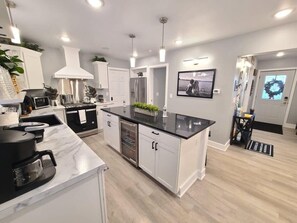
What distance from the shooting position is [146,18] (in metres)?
2.02

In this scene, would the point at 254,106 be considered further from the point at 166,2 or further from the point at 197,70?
the point at 166,2

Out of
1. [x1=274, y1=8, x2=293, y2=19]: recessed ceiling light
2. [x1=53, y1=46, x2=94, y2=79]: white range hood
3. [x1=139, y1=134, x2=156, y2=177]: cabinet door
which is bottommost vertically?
[x1=139, y1=134, x2=156, y2=177]: cabinet door

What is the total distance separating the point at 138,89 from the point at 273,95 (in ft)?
17.1

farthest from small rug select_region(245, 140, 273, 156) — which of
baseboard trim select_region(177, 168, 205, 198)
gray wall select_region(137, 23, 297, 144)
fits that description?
baseboard trim select_region(177, 168, 205, 198)

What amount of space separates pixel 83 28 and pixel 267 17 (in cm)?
308

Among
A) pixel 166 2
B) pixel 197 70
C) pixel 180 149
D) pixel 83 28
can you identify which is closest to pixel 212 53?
pixel 197 70

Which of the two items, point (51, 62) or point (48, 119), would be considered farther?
point (51, 62)

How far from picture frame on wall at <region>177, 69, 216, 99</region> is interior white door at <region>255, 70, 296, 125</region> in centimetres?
355

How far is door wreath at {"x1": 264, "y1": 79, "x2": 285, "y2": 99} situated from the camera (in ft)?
15.3

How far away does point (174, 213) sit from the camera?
156 centimetres

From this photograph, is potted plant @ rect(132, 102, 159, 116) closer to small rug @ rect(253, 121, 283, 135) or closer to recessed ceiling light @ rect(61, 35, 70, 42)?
recessed ceiling light @ rect(61, 35, 70, 42)

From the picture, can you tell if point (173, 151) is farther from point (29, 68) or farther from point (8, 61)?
point (29, 68)

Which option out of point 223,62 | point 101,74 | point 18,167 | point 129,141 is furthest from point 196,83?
point 18,167

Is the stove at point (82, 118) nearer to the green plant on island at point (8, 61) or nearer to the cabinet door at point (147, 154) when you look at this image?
the cabinet door at point (147, 154)
